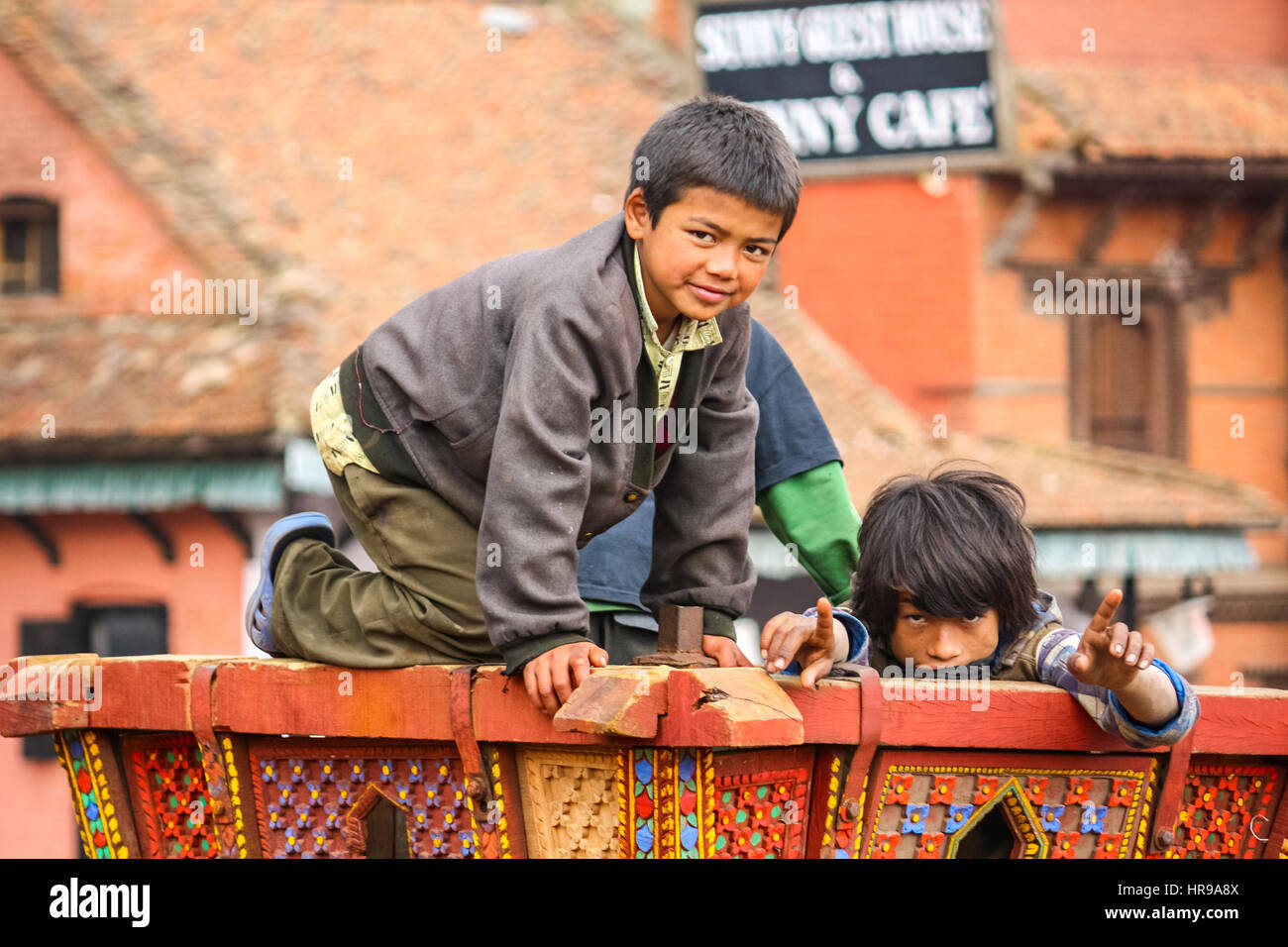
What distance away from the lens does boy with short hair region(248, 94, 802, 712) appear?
2.57 meters

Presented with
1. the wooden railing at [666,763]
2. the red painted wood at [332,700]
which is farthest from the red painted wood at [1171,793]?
the red painted wood at [332,700]

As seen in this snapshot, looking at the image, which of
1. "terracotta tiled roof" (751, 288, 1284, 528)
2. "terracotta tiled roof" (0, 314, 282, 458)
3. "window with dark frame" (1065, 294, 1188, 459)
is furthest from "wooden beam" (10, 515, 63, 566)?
"window with dark frame" (1065, 294, 1188, 459)

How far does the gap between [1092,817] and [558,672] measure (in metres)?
0.89

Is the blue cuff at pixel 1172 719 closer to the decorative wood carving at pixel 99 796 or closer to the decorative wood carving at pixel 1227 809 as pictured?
the decorative wood carving at pixel 1227 809

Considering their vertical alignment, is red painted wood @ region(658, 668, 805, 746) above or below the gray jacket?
below

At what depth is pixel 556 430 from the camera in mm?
2600

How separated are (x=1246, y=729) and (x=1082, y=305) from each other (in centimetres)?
1163

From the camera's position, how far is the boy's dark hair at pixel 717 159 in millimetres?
2570

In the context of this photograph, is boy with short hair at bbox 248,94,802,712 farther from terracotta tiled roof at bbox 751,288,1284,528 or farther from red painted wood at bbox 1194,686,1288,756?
terracotta tiled roof at bbox 751,288,1284,528

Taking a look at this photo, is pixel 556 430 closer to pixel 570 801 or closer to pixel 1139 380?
pixel 570 801

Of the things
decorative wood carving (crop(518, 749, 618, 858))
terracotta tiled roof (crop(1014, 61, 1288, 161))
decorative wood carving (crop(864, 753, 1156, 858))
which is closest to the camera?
decorative wood carving (crop(518, 749, 618, 858))

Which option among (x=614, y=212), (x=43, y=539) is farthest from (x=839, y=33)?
(x=43, y=539)

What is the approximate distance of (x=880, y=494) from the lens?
3.19 meters

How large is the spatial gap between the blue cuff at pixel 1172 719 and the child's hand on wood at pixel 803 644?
0.41 meters
